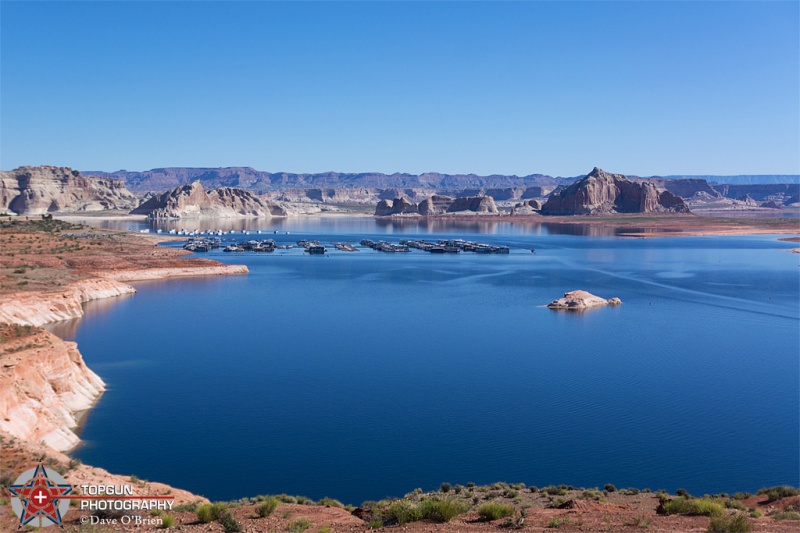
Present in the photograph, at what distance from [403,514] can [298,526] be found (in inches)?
80.0

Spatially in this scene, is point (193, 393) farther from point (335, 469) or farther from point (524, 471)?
point (524, 471)

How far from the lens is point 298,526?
1364cm

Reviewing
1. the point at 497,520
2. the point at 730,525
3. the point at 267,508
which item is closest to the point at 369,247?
the point at 267,508

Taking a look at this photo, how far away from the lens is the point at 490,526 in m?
14.0

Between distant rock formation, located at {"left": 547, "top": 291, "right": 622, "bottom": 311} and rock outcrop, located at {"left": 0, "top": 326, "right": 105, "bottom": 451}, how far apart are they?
3411 centimetres

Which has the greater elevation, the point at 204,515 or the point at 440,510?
the point at 204,515

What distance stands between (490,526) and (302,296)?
45722 millimetres

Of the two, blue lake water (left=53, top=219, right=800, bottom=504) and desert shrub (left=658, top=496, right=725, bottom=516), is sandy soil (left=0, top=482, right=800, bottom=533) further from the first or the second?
blue lake water (left=53, top=219, right=800, bottom=504)

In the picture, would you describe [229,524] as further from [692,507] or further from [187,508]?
[692,507]

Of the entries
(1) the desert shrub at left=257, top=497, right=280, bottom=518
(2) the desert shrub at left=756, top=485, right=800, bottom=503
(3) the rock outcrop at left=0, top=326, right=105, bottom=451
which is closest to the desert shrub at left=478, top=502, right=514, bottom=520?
(1) the desert shrub at left=257, top=497, right=280, bottom=518

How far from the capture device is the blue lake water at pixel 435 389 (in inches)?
862

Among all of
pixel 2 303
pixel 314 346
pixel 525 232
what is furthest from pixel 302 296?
pixel 525 232

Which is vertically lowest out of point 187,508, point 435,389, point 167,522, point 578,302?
point 435,389

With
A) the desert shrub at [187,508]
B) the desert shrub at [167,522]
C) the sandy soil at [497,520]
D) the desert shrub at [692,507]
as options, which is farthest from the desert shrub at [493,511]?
the desert shrub at [167,522]
